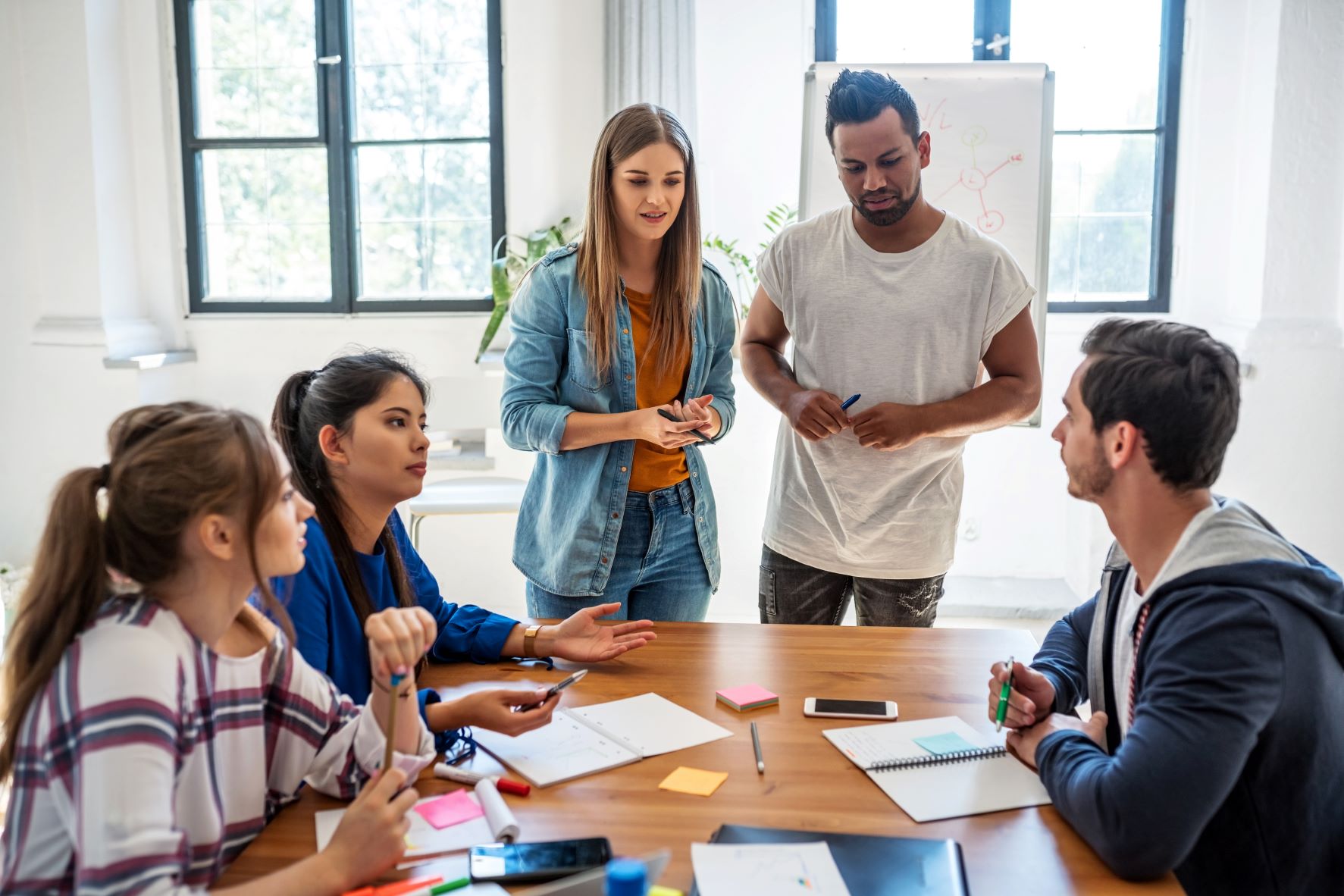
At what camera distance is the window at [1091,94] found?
14.1ft

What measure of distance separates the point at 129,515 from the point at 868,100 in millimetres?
1552

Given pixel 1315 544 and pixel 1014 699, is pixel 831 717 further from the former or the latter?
pixel 1315 544

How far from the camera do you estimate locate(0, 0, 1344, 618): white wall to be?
4.06 metres

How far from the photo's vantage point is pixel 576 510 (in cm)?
211

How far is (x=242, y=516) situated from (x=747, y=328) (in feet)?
4.67

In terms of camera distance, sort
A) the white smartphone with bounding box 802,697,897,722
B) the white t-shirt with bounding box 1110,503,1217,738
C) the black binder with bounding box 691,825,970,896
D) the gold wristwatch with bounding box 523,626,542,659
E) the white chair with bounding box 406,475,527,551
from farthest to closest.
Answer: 1. the white chair with bounding box 406,475,527,551
2. the gold wristwatch with bounding box 523,626,542,659
3. the white smartphone with bounding box 802,697,897,722
4. the white t-shirt with bounding box 1110,503,1217,738
5. the black binder with bounding box 691,825,970,896

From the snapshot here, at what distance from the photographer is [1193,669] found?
1192 millimetres

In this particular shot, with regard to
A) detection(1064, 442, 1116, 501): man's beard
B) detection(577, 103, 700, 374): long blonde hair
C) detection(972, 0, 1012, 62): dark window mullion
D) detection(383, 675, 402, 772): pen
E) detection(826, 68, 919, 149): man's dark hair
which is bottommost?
detection(383, 675, 402, 772): pen

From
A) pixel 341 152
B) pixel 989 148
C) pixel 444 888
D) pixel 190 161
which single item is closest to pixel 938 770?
pixel 444 888

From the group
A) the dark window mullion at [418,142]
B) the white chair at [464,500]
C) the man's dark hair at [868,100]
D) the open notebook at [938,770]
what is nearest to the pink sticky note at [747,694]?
the open notebook at [938,770]

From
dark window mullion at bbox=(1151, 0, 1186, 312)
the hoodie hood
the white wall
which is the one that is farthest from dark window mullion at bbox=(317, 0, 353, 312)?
the hoodie hood

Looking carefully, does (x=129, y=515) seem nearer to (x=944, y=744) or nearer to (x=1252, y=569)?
(x=944, y=744)

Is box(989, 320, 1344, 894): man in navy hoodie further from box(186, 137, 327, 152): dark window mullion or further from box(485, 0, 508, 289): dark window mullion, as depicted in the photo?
box(186, 137, 327, 152): dark window mullion

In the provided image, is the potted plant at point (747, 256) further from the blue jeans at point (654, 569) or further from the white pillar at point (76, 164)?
the white pillar at point (76, 164)
